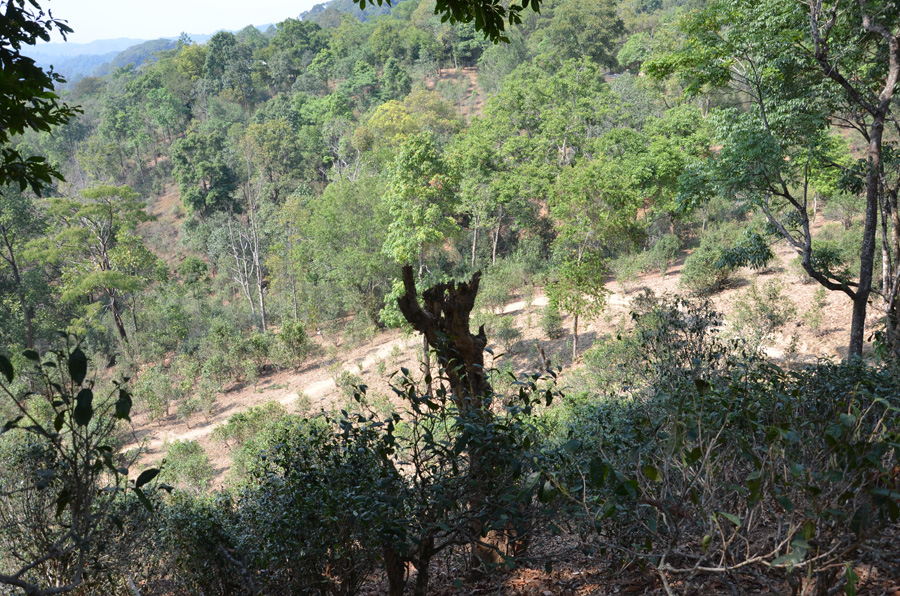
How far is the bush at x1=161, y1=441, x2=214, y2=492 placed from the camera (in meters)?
9.79

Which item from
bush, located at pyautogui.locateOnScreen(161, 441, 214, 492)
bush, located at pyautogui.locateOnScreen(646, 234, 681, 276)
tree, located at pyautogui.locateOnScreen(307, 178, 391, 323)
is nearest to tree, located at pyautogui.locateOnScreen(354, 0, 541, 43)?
bush, located at pyautogui.locateOnScreen(161, 441, 214, 492)

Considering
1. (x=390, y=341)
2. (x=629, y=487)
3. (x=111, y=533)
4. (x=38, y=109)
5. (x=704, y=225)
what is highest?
(x=38, y=109)

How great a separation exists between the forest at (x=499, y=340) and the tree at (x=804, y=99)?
0.04m

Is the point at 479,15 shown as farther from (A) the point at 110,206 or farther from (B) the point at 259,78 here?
(B) the point at 259,78

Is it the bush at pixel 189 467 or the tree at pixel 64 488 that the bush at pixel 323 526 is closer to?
the tree at pixel 64 488

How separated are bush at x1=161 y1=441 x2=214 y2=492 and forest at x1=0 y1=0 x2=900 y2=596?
7 cm

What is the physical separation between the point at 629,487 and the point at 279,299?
72.3 ft

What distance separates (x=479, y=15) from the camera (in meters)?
2.83

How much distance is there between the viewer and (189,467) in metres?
10.2

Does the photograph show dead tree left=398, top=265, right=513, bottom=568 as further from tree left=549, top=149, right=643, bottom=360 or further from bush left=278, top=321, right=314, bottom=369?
bush left=278, top=321, right=314, bottom=369

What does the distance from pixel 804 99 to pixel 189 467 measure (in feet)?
36.2

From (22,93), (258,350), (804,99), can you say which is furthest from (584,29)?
(22,93)

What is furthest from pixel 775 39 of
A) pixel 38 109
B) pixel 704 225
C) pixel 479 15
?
pixel 704 225

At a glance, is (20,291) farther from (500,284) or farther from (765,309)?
(765,309)
